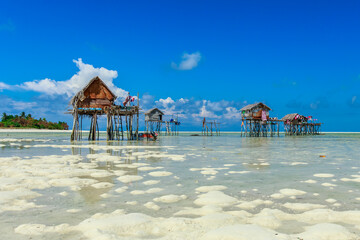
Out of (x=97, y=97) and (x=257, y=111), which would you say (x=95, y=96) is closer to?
(x=97, y=97)

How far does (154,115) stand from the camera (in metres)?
60.8

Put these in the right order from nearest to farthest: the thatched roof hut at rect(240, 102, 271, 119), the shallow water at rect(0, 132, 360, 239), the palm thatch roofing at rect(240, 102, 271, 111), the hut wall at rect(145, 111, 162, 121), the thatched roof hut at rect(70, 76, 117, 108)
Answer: the shallow water at rect(0, 132, 360, 239) < the thatched roof hut at rect(70, 76, 117, 108) < the palm thatch roofing at rect(240, 102, 271, 111) < the thatched roof hut at rect(240, 102, 271, 119) < the hut wall at rect(145, 111, 162, 121)

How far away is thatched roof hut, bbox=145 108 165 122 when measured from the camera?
196ft

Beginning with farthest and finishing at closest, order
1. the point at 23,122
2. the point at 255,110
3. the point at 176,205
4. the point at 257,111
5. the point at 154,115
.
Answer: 1. the point at 23,122
2. the point at 154,115
3. the point at 257,111
4. the point at 255,110
5. the point at 176,205

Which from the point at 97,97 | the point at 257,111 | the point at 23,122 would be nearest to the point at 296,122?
the point at 257,111

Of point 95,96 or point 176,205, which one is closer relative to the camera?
point 176,205

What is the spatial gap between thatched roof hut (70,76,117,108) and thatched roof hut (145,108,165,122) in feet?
98.5

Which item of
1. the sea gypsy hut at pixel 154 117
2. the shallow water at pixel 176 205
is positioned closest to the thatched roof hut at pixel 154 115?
the sea gypsy hut at pixel 154 117

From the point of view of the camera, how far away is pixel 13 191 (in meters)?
5.32

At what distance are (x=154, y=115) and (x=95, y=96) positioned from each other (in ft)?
104

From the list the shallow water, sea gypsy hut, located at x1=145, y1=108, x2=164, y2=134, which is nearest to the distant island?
sea gypsy hut, located at x1=145, y1=108, x2=164, y2=134

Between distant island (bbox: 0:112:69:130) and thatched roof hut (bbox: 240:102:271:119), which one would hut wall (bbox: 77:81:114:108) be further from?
distant island (bbox: 0:112:69:130)

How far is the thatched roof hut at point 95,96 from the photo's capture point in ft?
94.6

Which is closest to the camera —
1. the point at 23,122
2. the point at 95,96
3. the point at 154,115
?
the point at 95,96
